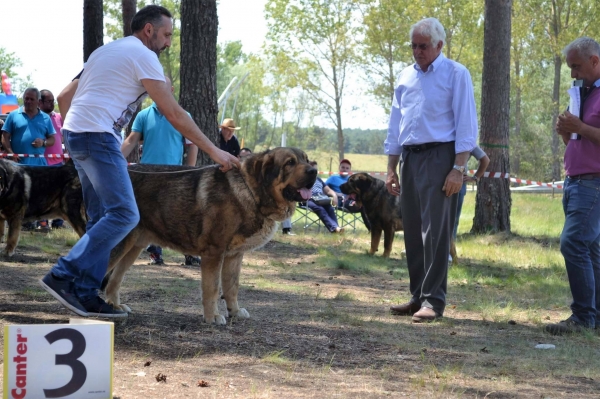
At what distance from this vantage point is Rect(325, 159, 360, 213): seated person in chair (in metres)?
15.0

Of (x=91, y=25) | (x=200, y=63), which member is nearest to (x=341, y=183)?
(x=91, y=25)

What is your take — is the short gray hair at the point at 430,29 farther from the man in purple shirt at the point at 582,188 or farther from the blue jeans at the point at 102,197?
the blue jeans at the point at 102,197

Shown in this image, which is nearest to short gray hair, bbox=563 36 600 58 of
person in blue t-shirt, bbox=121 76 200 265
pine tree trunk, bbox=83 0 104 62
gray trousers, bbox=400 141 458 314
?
gray trousers, bbox=400 141 458 314

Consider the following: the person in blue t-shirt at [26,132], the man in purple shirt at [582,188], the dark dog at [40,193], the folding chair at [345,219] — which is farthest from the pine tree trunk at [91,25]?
the man in purple shirt at [582,188]

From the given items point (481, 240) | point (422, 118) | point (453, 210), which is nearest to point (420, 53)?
point (422, 118)

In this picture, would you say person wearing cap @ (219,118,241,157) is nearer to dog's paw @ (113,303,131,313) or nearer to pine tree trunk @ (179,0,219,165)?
pine tree trunk @ (179,0,219,165)

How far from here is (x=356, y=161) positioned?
73312 millimetres

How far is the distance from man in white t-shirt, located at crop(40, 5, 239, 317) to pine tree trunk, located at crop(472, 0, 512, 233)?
32.6ft

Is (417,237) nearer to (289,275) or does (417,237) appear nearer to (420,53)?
(420,53)

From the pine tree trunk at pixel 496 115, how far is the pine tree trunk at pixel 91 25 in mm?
7194

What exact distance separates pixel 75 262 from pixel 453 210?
337 cm

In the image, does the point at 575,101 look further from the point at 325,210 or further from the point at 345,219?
the point at 345,219

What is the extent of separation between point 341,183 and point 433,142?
10.2 metres

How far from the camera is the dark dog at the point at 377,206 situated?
12.8 m
